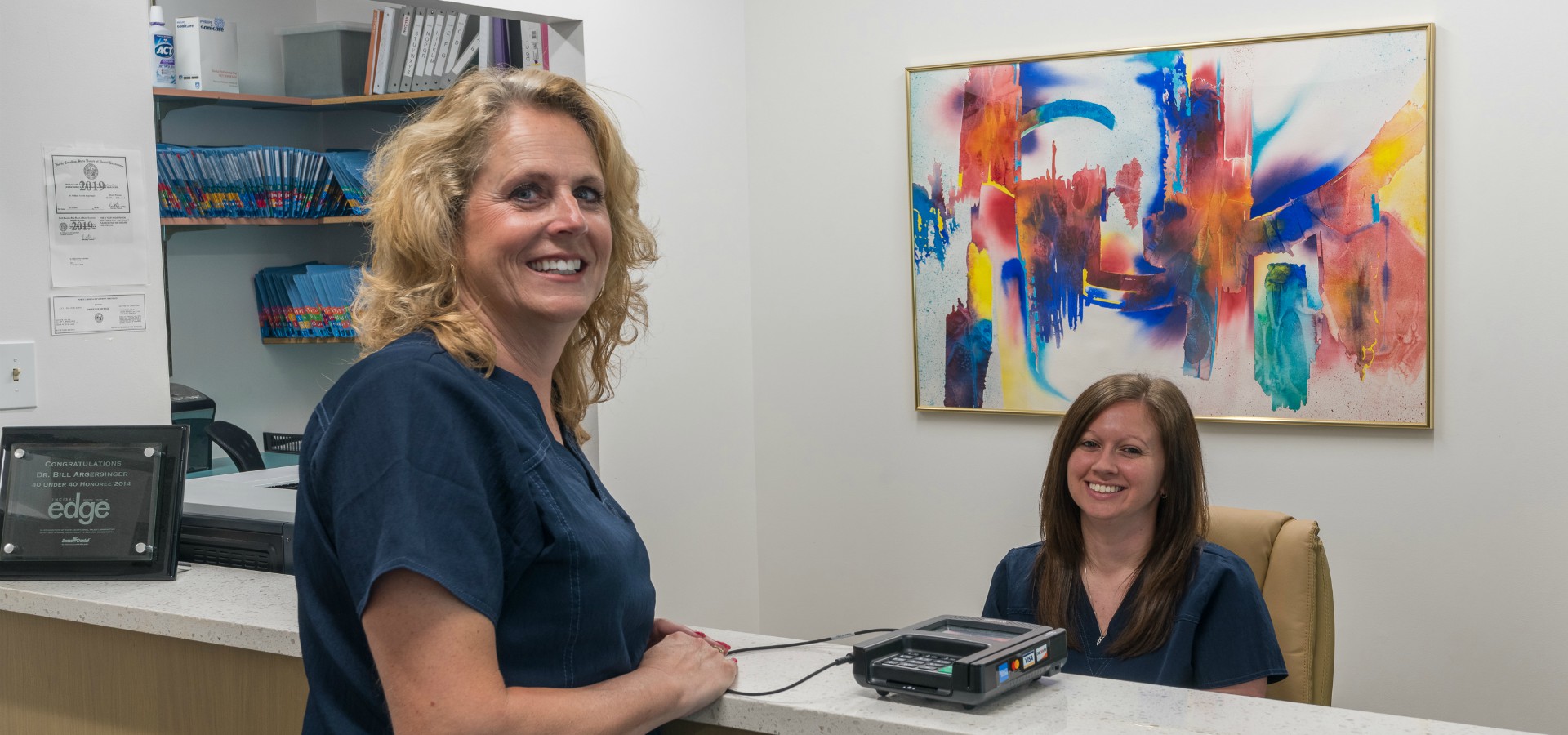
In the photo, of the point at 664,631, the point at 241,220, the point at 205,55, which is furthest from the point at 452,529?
the point at 241,220

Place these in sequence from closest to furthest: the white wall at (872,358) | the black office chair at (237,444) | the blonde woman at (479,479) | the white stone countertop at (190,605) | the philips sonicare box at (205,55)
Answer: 1. the blonde woman at (479,479)
2. the white stone countertop at (190,605)
3. the white wall at (872,358)
4. the philips sonicare box at (205,55)
5. the black office chair at (237,444)

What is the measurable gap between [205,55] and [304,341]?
0.93m

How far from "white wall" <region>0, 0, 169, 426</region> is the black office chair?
1188 millimetres

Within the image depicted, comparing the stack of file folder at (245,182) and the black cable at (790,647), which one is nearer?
the black cable at (790,647)

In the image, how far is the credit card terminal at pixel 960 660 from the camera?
1.13m

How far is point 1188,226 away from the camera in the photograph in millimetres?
3168

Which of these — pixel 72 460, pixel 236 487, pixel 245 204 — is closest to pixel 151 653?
pixel 72 460

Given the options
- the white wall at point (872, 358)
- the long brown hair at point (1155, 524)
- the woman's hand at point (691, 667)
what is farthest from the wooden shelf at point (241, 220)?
the woman's hand at point (691, 667)

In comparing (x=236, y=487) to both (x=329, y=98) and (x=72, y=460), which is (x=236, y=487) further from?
(x=329, y=98)

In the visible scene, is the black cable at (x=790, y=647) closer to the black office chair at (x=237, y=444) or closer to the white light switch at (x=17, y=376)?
the white light switch at (x=17, y=376)

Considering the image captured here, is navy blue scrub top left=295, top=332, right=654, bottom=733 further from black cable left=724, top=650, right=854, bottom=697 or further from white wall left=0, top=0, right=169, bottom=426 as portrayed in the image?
white wall left=0, top=0, right=169, bottom=426

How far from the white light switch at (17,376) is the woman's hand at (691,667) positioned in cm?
136

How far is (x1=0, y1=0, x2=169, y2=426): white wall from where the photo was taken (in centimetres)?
205

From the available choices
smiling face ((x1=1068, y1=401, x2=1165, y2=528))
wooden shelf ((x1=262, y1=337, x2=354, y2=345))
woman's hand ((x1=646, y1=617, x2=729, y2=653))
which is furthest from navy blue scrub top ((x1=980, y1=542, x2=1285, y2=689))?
wooden shelf ((x1=262, y1=337, x2=354, y2=345))
